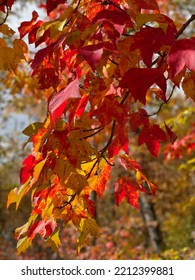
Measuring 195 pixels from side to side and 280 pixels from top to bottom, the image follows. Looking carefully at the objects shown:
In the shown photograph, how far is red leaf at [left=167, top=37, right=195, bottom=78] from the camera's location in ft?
3.81

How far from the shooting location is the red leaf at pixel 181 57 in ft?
3.81

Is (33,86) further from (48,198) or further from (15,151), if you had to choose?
(15,151)

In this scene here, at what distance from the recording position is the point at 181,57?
1172 mm

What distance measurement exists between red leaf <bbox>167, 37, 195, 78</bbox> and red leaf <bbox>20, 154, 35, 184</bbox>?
684mm

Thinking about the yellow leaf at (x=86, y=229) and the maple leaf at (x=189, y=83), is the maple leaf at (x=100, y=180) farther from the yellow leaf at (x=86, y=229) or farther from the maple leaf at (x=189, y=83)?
the maple leaf at (x=189, y=83)

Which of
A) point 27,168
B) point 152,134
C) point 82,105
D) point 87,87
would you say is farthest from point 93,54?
point 152,134

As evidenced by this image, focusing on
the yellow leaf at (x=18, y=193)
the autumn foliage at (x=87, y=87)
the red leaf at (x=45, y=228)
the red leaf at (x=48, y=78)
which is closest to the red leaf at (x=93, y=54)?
the autumn foliage at (x=87, y=87)

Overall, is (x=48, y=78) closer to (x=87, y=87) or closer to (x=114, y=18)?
(x=87, y=87)

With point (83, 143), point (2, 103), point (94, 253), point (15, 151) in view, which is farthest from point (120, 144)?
point (15, 151)

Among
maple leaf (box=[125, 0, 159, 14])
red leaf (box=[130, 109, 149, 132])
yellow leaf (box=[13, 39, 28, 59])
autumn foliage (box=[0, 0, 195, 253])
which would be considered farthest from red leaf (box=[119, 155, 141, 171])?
maple leaf (box=[125, 0, 159, 14])

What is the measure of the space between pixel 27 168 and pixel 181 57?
0.74 metres

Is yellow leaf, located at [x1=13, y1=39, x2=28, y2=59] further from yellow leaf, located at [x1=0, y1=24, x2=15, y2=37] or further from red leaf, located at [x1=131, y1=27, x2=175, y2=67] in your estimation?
red leaf, located at [x1=131, y1=27, x2=175, y2=67]

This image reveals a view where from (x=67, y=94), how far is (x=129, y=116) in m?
0.60

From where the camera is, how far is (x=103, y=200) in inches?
809
